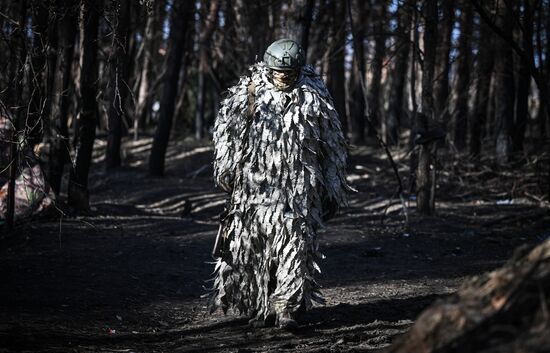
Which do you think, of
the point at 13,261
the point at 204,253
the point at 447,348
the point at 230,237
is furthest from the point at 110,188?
the point at 447,348

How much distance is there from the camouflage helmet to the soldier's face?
0.05 meters

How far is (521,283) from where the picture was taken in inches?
120

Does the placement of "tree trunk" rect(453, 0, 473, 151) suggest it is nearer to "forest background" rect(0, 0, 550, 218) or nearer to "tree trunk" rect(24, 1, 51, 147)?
"forest background" rect(0, 0, 550, 218)

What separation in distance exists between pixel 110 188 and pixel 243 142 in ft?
42.7

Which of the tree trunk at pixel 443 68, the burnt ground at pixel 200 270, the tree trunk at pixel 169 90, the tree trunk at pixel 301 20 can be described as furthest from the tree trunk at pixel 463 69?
the tree trunk at pixel 301 20

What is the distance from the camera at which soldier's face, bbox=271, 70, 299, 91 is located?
643cm

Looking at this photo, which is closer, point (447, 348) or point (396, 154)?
point (447, 348)

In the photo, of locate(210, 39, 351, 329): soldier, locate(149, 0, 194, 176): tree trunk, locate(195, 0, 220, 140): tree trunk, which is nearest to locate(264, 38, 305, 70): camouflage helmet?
locate(210, 39, 351, 329): soldier

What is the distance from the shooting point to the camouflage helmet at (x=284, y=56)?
6344mm

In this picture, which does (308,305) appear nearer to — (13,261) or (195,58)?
(13,261)

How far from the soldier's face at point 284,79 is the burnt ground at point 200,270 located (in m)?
2.01

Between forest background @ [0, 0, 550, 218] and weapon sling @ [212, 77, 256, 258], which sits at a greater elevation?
forest background @ [0, 0, 550, 218]

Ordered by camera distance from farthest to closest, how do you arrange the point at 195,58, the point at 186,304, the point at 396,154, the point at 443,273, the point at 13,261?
the point at 195,58 < the point at 396,154 < the point at 443,273 < the point at 13,261 < the point at 186,304

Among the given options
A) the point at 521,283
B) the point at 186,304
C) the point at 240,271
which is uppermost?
the point at 521,283
